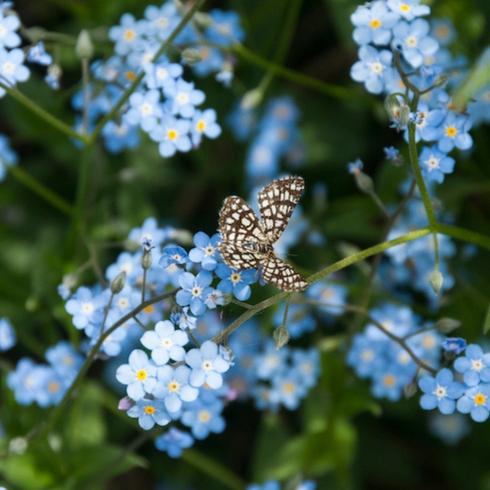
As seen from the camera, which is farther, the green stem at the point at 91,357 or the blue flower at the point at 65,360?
the blue flower at the point at 65,360

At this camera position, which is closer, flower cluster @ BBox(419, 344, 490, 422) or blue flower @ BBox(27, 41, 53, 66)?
flower cluster @ BBox(419, 344, 490, 422)

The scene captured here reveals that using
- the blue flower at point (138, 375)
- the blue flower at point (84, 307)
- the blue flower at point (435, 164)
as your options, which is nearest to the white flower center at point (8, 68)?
the blue flower at point (84, 307)

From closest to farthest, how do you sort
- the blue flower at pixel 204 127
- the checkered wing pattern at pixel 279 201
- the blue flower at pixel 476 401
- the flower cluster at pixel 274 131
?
1. the blue flower at pixel 476 401
2. the checkered wing pattern at pixel 279 201
3. the blue flower at pixel 204 127
4. the flower cluster at pixel 274 131

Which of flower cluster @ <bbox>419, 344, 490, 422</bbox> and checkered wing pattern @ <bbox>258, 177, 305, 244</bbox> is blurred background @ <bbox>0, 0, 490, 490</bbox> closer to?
flower cluster @ <bbox>419, 344, 490, 422</bbox>

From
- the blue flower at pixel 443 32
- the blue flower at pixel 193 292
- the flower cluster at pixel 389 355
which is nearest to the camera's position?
the blue flower at pixel 193 292

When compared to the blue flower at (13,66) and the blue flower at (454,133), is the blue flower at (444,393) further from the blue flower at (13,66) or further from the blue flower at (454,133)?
the blue flower at (13,66)

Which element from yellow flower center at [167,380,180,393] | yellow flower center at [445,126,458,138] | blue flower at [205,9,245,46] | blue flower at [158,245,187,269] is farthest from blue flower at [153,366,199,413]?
blue flower at [205,9,245,46]
